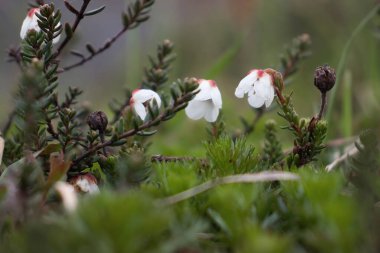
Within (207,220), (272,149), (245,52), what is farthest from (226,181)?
(245,52)

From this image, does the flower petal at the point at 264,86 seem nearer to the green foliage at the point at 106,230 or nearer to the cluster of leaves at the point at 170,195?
the cluster of leaves at the point at 170,195

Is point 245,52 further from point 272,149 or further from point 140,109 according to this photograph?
point 140,109

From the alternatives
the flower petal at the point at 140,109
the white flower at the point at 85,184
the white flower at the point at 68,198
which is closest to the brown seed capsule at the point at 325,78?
the flower petal at the point at 140,109

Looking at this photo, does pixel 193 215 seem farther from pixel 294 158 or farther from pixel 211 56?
pixel 211 56

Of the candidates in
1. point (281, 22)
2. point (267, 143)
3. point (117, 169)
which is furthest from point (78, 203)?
point (281, 22)

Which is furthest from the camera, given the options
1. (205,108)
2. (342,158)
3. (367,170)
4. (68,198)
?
(342,158)

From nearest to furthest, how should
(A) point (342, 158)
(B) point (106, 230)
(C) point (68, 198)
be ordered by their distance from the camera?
(B) point (106, 230) < (C) point (68, 198) < (A) point (342, 158)
